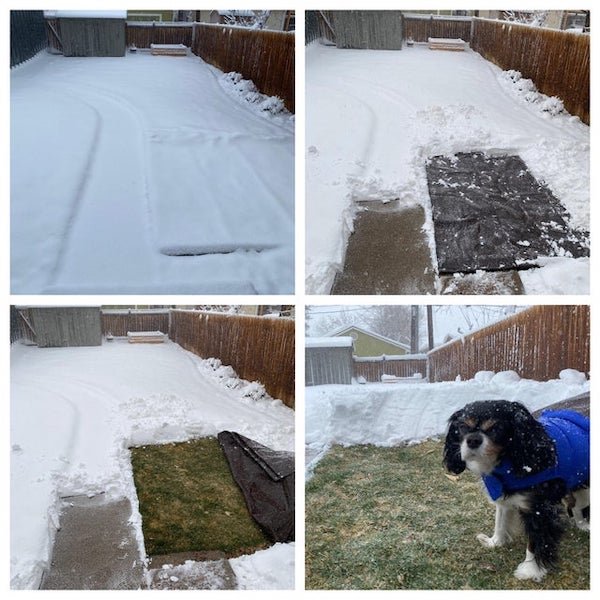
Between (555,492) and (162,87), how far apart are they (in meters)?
3.03

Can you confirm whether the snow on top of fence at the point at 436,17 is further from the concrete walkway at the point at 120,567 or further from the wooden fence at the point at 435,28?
the concrete walkway at the point at 120,567

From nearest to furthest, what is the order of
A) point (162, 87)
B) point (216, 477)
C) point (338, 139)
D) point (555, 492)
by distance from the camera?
point (555, 492) < point (216, 477) < point (338, 139) < point (162, 87)

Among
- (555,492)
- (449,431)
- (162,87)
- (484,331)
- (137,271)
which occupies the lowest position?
(555,492)

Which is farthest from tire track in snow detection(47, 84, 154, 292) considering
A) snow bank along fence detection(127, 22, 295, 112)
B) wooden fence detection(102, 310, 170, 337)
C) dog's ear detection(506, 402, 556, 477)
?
dog's ear detection(506, 402, 556, 477)

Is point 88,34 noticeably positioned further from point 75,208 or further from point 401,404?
point 401,404

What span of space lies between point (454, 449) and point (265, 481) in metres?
0.74

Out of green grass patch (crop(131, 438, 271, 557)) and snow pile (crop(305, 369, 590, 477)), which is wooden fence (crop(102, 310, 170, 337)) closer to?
green grass patch (crop(131, 438, 271, 557))

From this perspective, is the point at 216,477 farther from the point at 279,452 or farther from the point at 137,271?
the point at 137,271

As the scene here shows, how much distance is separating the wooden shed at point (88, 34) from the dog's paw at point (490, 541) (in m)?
3.31

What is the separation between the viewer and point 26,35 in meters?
3.31

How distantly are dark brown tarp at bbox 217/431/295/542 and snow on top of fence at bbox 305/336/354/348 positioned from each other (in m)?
0.48

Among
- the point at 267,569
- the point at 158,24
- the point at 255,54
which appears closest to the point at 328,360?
the point at 267,569

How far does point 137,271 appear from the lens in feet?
6.16
